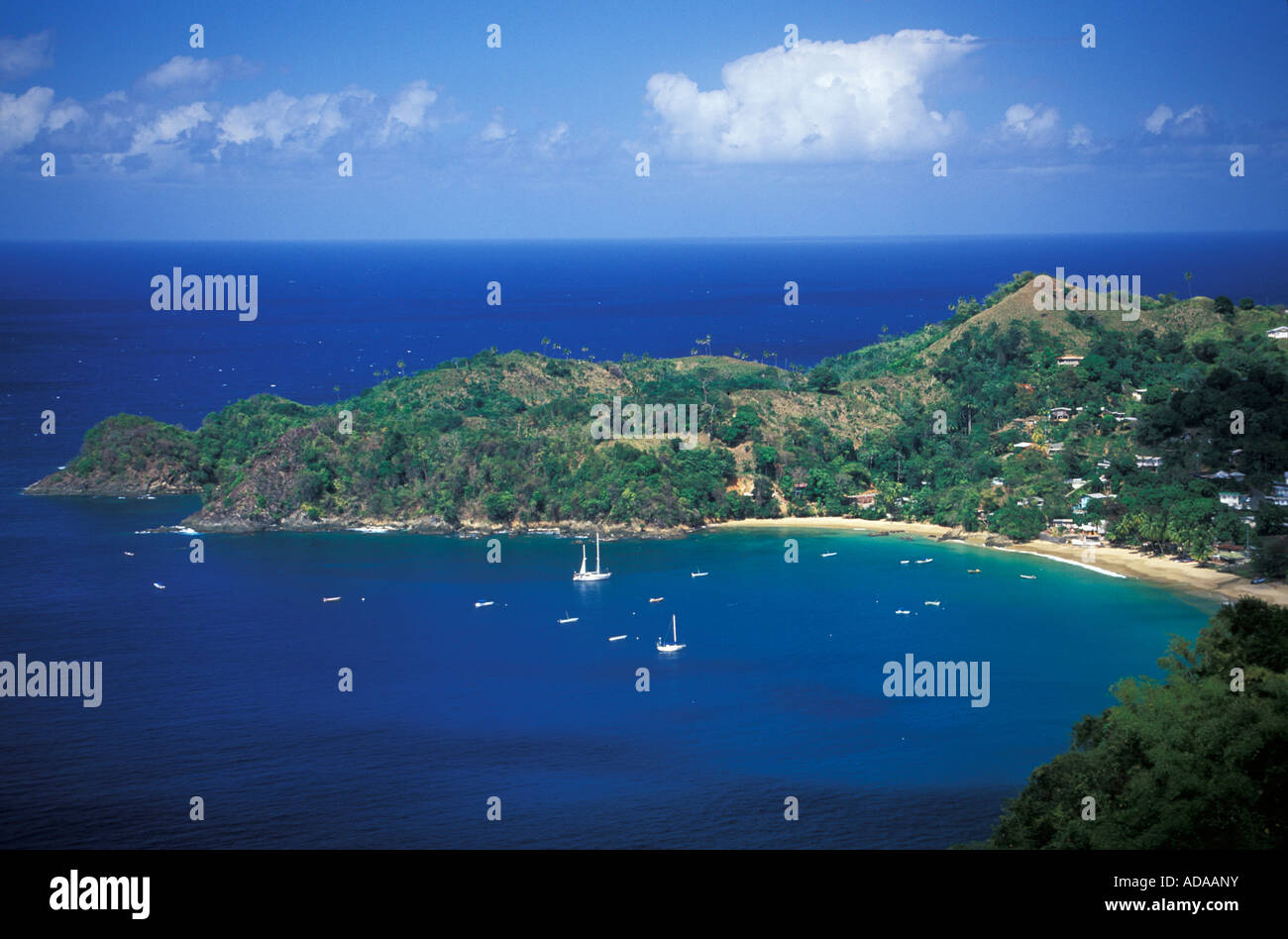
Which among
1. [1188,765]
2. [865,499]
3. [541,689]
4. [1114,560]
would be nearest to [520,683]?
[541,689]

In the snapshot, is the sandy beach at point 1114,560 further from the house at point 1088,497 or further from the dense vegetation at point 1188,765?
the dense vegetation at point 1188,765

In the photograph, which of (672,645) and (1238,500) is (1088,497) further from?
(672,645)

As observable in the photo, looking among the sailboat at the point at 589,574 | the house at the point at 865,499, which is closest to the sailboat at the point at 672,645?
the sailboat at the point at 589,574

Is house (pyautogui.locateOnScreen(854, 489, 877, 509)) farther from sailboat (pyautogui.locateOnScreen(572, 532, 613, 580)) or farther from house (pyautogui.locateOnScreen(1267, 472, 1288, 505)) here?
house (pyautogui.locateOnScreen(1267, 472, 1288, 505))

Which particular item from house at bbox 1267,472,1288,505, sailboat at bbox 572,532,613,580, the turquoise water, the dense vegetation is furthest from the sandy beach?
the dense vegetation

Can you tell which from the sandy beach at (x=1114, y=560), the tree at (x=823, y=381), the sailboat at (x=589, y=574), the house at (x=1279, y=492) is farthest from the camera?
the tree at (x=823, y=381)

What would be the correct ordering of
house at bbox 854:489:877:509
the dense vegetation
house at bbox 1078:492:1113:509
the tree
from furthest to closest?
1. the tree
2. house at bbox 854:489:877:509
3. house at bbox 1078:492:1113:509
4. the dense vegetation
